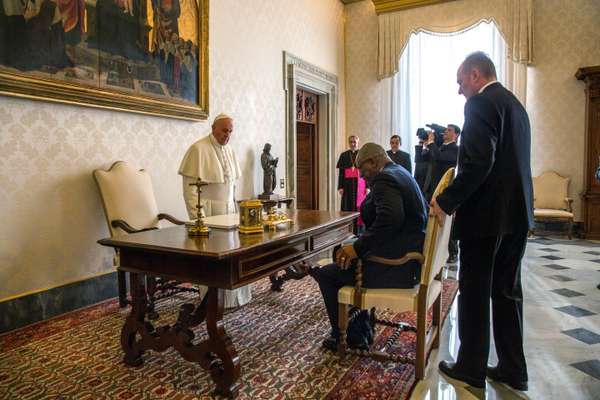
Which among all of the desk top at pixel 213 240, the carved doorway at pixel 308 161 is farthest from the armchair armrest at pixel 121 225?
the carved doorway at pixel 308 161

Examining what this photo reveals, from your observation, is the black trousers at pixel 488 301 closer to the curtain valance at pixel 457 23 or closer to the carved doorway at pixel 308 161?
the carved doorway at pixel 308 161

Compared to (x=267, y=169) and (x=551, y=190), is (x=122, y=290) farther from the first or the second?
(x=551, y=190)

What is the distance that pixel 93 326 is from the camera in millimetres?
3170

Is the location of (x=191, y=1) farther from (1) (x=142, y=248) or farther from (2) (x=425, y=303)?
(2) (x=425, y=303)

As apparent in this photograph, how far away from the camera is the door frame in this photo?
6723 mm

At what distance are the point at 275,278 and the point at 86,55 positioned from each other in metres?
2.51

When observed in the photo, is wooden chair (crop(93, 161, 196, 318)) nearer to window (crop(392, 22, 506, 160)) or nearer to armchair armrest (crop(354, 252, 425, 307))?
armchair armrest (crop(354, 252, 425, 307))

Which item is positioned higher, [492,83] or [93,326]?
[492,83]

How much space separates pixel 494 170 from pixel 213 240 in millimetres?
1483

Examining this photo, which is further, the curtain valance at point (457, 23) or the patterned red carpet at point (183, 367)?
the curtain valance at point (457, 23)

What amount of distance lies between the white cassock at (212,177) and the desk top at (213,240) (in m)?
0.74

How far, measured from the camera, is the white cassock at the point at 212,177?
3.43 metres

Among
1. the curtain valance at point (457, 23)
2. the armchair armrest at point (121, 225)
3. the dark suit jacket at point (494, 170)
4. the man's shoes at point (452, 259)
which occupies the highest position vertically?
the curtain valance at point (457, 23)

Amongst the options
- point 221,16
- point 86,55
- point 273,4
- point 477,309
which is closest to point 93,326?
point 86,55
